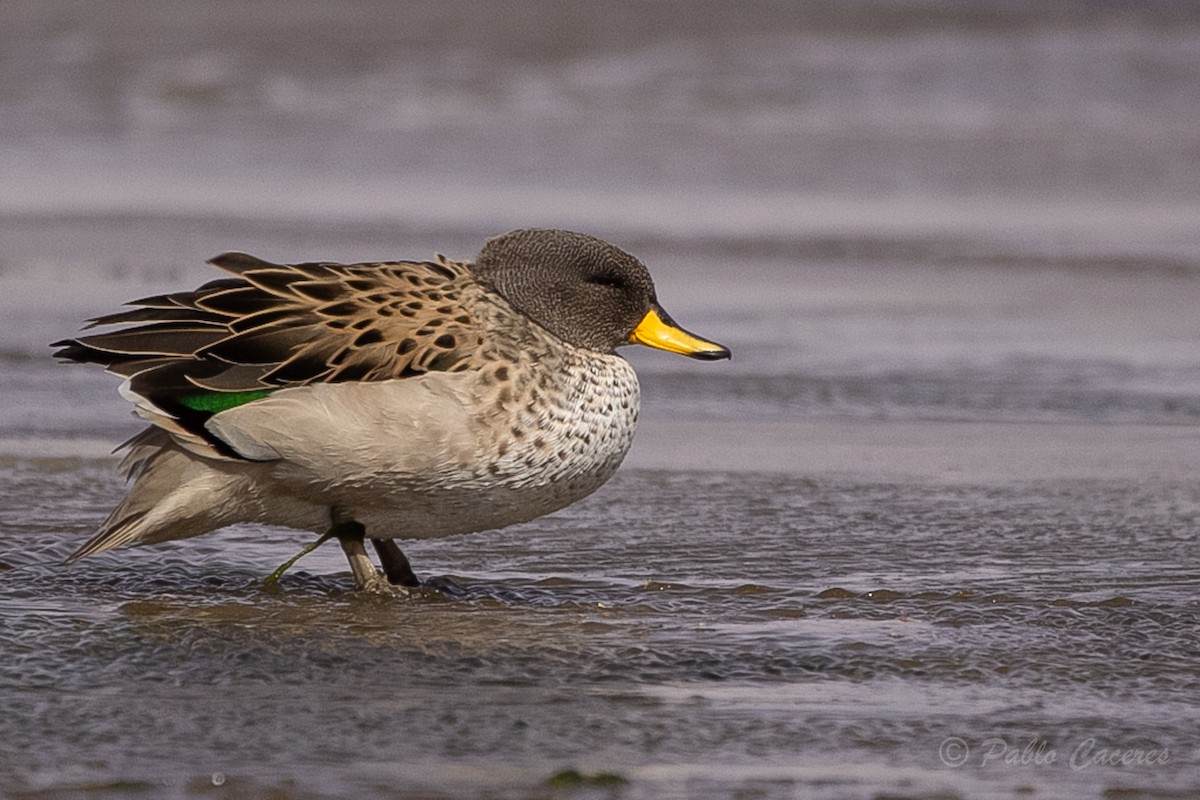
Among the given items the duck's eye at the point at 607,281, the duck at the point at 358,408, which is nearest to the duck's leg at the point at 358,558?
the duck at the point at 358,408

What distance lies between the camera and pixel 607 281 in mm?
5812

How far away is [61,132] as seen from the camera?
50.8ft

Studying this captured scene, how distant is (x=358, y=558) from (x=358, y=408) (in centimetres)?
45

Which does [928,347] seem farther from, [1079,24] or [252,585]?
[1079,24]

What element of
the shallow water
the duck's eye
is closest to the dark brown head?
the duck's eye

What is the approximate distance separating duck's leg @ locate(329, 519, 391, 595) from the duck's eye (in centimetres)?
92

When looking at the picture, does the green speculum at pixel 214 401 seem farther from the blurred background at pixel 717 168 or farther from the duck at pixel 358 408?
the blurred background at pixel 717 168

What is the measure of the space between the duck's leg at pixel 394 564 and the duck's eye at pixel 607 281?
2.86 feet

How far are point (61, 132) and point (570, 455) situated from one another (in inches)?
433

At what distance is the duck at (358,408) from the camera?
5262mm

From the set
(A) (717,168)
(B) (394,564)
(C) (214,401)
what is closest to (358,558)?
(B) (394,564)

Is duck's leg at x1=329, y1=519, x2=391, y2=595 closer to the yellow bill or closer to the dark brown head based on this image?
the dark brown head

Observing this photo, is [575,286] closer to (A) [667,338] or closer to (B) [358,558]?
(A) [667,338]

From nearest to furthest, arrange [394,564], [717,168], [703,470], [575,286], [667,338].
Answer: [394,564], [575,286], [667,338], [703,470], [717,168]
